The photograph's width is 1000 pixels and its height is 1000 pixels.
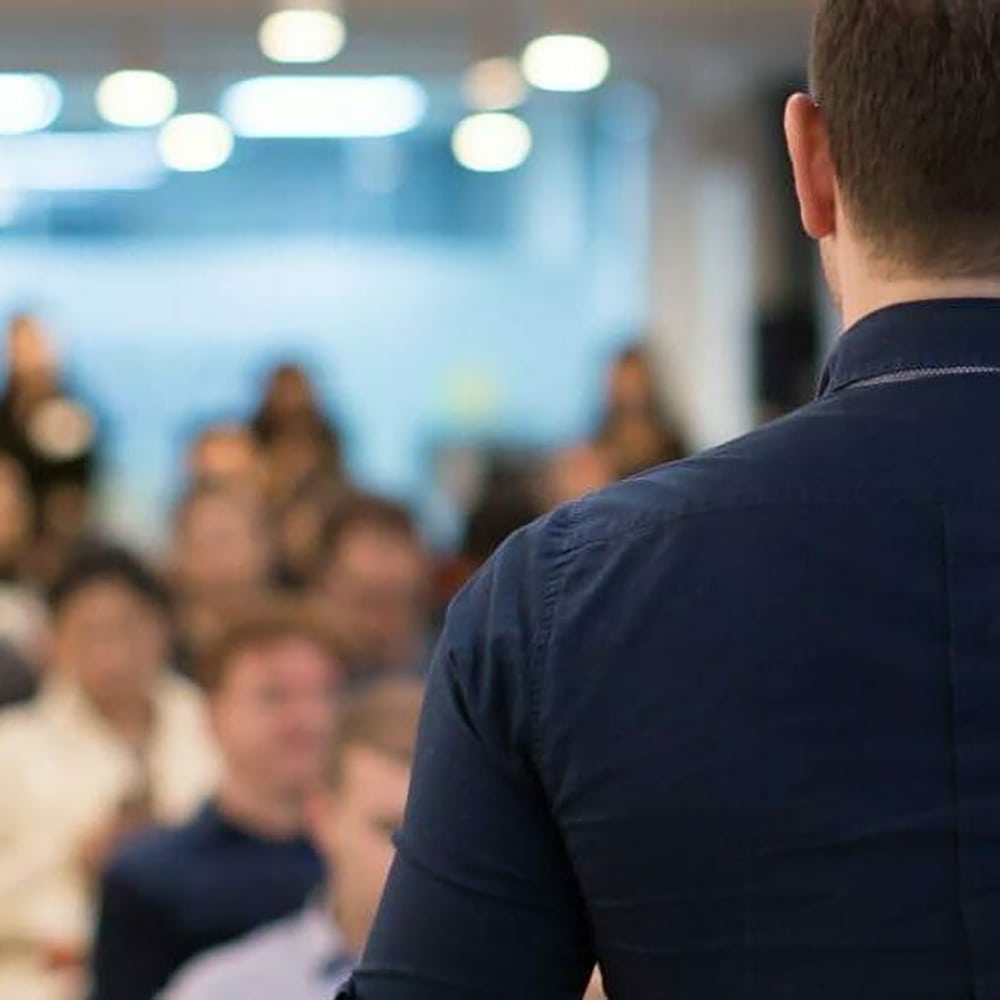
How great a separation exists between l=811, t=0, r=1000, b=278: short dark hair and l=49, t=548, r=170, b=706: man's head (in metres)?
4.28

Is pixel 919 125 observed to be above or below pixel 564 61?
below

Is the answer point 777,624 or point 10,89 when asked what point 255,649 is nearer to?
point 777,624

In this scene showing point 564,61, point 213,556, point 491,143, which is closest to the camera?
point 213,556

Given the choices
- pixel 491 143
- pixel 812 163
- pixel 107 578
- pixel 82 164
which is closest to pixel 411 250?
pixel 491 143

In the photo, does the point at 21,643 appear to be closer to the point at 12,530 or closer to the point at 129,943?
the point at 12,530

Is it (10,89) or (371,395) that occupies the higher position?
(10,89)

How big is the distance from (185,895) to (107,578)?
1.69 metres

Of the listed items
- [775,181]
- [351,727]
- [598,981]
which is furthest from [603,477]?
[598,981]

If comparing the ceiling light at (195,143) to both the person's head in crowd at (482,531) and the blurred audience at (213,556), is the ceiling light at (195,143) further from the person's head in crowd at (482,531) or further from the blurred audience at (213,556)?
the blurred audience at (213,556)

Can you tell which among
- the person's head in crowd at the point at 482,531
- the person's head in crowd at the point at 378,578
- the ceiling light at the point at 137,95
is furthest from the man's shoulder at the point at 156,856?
the ceiling light at the point at 137,95

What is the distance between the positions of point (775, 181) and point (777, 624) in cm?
1360

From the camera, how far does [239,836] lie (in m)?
4.33

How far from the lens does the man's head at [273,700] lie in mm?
4355

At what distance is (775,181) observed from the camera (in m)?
14.7
